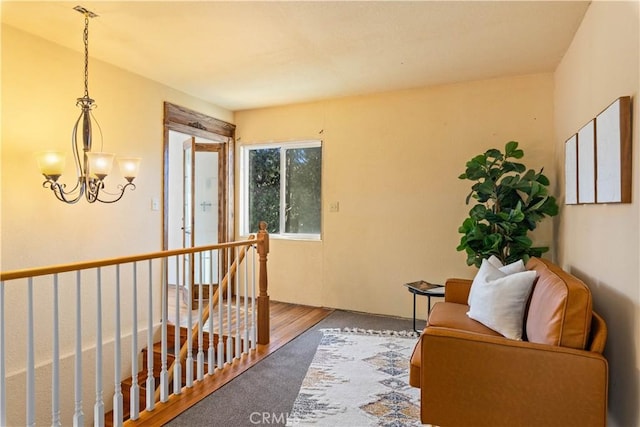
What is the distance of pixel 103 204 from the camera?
10.4ft

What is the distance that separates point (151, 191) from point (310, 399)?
2.52 meters

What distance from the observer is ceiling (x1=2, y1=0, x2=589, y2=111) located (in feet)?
7.38

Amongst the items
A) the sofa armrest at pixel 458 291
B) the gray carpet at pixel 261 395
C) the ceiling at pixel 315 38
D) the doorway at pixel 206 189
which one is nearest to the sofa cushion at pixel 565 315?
the sofa armrest at pixel 458 291

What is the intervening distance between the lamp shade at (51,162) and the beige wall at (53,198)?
1.21ft

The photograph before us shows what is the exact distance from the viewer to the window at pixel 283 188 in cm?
443

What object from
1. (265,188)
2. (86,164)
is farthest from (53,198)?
(265,188)

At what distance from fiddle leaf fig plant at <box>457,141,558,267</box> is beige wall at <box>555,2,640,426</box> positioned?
13.3 inches

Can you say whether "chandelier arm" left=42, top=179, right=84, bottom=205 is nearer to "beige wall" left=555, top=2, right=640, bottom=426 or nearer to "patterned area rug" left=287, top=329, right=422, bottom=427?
"patterned area rug" left=287, top=329, right=422, bottom=427

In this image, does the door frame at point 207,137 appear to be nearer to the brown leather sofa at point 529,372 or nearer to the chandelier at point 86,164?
the chandelier at point 86,164

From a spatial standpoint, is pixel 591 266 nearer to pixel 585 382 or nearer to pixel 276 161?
pixel 585 382

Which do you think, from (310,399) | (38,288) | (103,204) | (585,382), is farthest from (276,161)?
(585,382)

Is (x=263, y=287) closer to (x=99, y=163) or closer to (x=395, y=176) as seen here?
(x=99, y=163)

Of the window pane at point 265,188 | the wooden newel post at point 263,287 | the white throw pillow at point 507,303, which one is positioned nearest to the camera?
the white throw pillow at point 507,303

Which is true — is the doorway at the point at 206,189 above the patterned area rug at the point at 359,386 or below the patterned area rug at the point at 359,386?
above
